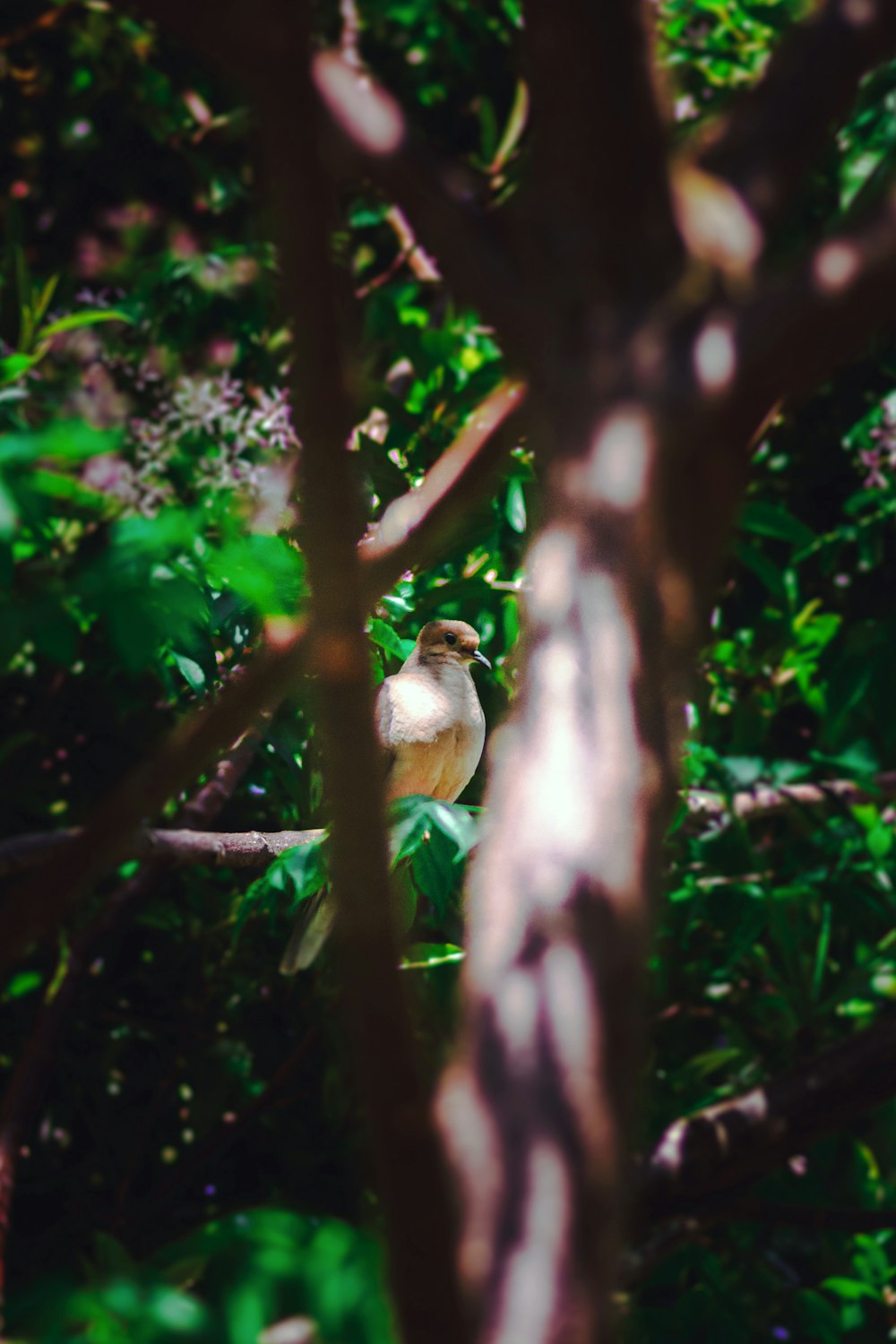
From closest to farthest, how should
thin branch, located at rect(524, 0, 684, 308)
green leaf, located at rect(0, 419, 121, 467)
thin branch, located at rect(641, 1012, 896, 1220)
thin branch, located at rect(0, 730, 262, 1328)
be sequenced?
thin branch, located at rect(524, 0, 684, 308)
green leaf, located at rect(0, 419, 121, 467)
thin branch, located at rect(0, 730, 262, 1328)
thin branch, located at rect(641, 1012, 896, 1220)

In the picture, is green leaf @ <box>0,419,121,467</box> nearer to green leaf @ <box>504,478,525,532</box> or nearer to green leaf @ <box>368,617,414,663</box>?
green leaf @ <box>368,617,414,663</box>

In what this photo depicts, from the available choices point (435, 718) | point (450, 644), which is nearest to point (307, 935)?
point (435, 718)

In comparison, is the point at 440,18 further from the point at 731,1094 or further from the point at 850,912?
the point at 731,1094

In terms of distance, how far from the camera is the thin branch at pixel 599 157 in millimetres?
584

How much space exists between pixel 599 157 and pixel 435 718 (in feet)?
2.88

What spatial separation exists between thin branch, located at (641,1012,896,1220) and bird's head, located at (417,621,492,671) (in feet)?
2.65

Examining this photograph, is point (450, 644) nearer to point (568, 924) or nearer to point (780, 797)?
point (780, 797)

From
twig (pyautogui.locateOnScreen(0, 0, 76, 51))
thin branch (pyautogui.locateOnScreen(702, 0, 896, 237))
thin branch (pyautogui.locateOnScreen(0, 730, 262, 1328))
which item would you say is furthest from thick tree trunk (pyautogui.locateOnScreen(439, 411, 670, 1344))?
twig (pyautogui.locateOnScreen(0, 0, 76, 51))

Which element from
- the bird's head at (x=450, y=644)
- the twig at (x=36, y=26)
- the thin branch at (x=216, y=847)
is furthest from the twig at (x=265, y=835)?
the twig at (x=36, y=26)

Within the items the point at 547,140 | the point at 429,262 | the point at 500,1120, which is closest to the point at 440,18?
the point at 429,262

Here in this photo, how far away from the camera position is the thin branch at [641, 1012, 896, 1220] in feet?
5.84

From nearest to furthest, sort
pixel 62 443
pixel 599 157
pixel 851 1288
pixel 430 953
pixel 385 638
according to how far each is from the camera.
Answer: pixel 599 157 → pixel 62 443 → pixel 385 638 → pixel 430 953 → pixel 851 1288

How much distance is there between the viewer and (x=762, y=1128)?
Answer: 1787mm

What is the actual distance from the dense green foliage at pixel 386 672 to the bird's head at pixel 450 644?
5 cm
